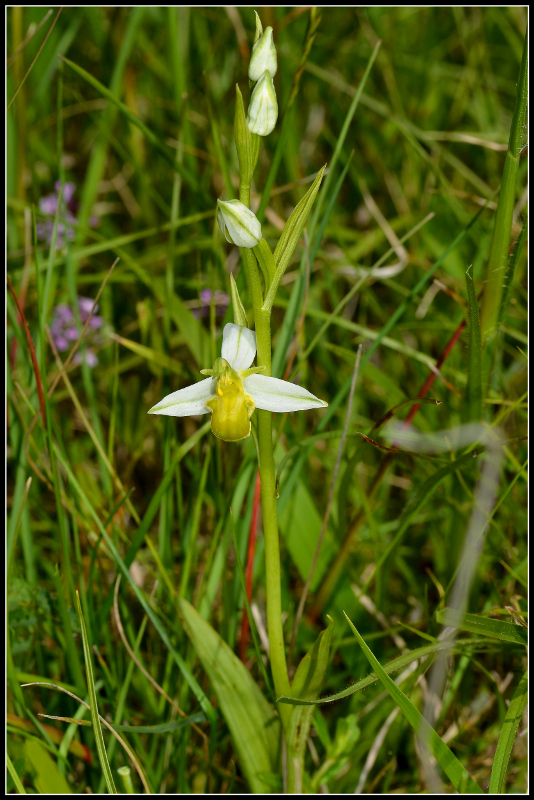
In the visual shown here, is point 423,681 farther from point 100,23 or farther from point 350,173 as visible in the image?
point 100,23

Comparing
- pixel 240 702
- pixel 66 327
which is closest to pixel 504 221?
pixel 240 702

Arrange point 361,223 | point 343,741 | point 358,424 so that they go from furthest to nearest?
point 361,223
point 358,424
point 343,741

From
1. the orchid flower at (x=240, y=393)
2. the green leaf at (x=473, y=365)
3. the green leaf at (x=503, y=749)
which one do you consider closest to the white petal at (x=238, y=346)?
the orchid flower at (x=240, y=393)

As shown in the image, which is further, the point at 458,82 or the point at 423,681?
the point at 458,82

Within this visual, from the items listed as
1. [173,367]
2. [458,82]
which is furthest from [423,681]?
[458,82]

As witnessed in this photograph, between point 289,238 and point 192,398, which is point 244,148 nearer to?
point 289,238

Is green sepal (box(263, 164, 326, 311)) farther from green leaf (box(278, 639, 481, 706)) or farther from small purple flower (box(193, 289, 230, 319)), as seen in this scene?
small purple flower (box(193, 289, 230, 319))
